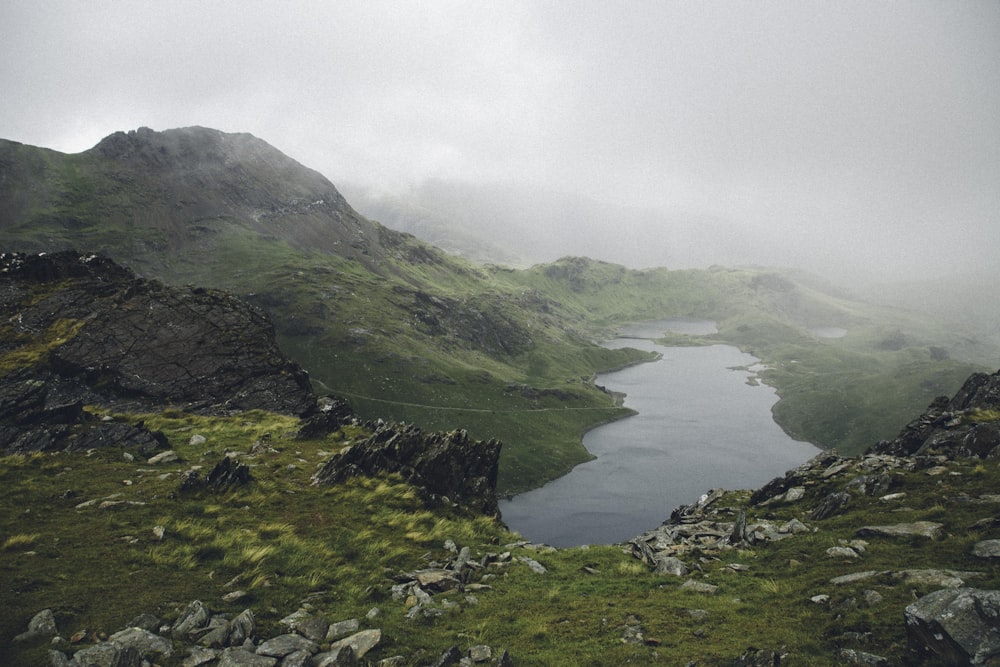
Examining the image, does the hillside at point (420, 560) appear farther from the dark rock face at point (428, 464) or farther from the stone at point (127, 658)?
the dark rock face at point (428, 464)

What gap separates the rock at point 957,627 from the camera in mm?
10414

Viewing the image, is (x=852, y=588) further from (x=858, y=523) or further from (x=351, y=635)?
(x=351, y=635)

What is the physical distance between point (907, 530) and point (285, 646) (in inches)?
949

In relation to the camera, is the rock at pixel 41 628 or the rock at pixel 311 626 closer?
the rock at pixel 41 628

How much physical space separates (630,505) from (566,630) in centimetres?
14885

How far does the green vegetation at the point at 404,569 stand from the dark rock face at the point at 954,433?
149 inches

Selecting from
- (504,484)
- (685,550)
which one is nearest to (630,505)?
(504,484)

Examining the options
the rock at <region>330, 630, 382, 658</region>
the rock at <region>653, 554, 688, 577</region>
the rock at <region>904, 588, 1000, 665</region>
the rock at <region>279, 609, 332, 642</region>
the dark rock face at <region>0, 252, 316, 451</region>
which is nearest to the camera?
the rock at <region>904, 588, 1000, 665</region>

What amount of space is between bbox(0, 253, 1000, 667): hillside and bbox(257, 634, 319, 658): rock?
0.06m

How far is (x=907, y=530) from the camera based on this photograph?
20.0m

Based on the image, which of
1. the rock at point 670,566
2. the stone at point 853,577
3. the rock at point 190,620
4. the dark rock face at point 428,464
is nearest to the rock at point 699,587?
the rock at point 670,566

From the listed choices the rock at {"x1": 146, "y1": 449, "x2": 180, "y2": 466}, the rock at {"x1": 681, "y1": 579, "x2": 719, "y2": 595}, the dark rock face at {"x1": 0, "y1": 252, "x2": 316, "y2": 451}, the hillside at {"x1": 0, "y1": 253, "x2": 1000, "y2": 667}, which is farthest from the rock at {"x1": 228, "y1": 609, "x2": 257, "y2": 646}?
the dark rock face at {"x1": 0, "y1": 252, "x2": 316, "y2": 451}

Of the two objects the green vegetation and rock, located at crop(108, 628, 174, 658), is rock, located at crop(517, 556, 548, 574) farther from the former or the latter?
rock, located at crop(108, 628, 174, 658)

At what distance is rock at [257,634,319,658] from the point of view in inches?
526
